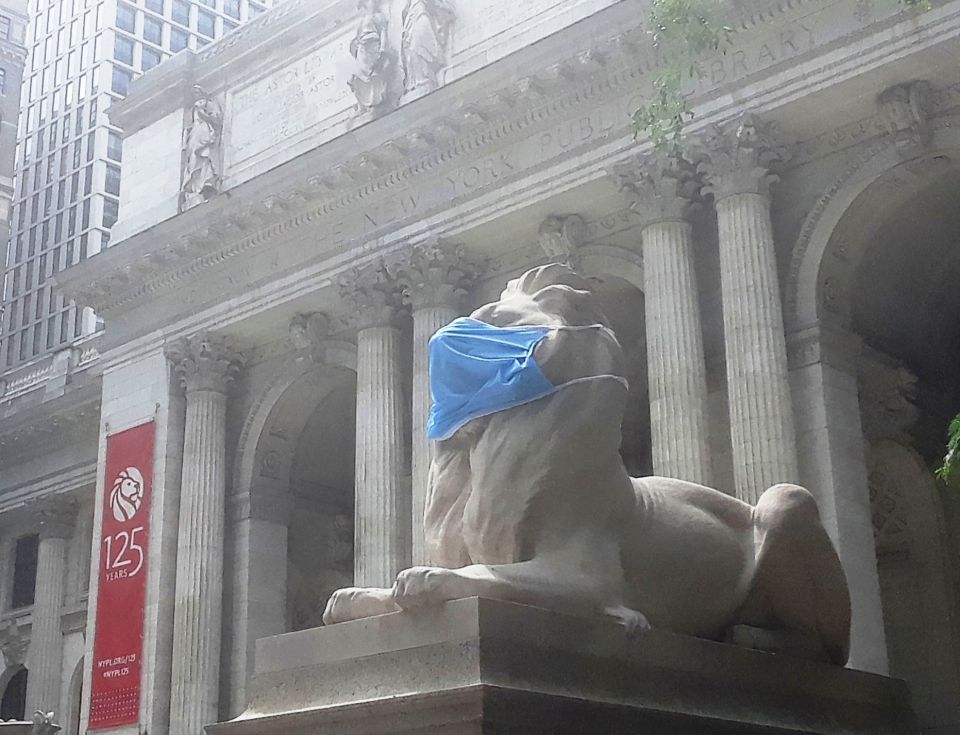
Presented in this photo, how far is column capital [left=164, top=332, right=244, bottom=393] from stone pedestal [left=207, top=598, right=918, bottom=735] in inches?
751

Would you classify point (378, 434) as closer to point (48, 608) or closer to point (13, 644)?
point (48, 608)

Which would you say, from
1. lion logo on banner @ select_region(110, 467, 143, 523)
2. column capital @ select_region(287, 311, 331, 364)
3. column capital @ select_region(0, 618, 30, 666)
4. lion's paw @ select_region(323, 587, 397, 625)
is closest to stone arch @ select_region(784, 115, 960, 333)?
column capital @ select_region(287, 311, 331, 364)

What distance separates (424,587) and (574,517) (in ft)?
2.74

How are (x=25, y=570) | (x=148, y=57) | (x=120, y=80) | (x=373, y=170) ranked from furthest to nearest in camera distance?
1. (x=148, y=57)
2. (x=120, y=80)
3. (x=25, y=570)
4. (x=373, y=170)

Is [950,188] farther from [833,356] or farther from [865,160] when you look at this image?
[833,356]

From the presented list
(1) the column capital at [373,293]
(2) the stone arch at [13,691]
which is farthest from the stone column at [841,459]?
(2) the stone arch at [13,691]

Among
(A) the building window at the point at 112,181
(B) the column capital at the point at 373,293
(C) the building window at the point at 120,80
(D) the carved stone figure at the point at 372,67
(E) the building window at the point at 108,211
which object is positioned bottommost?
(B) the column capital at the point at 373,293

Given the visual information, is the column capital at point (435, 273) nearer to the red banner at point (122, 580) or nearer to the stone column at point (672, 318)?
the stone column at point (672, 318)

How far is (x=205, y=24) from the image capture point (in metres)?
65.5

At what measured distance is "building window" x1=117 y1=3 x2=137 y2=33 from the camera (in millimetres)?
61219

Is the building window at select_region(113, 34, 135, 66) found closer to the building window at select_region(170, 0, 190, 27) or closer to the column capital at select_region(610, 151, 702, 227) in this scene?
the building window at select_region(170, 0, 190, 27)

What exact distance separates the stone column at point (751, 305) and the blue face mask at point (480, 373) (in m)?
10.3

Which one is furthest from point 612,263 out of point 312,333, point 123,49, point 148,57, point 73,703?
point 148,57

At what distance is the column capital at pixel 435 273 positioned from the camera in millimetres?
20703
